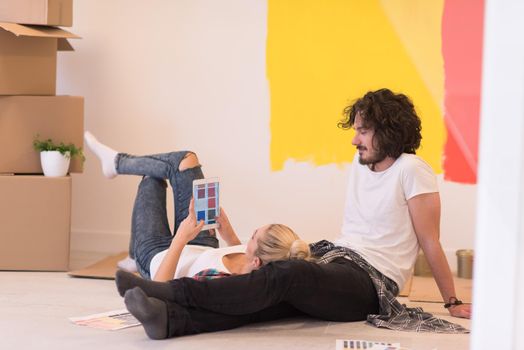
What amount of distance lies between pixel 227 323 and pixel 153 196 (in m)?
0.89

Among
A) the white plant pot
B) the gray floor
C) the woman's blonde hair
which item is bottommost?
the gray floor

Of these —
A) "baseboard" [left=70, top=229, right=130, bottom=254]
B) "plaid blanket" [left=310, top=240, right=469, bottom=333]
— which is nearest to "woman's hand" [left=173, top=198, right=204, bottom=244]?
"plaid blanket" [left=310, top=240, right=469, bottom=333]

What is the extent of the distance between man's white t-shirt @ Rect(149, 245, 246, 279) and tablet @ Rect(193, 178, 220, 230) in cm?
10

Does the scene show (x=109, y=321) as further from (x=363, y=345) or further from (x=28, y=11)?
(x=28, y=11)

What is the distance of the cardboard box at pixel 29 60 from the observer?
12.8 feet

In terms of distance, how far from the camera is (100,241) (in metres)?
4.71

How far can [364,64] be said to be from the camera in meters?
4.38

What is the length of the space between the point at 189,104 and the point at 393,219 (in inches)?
72.7

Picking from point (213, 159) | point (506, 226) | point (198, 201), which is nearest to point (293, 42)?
point (213, 159)

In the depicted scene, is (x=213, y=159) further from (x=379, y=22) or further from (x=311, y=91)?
(x=379, y=22)

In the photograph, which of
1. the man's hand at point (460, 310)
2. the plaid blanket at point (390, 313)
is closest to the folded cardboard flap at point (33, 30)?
the plaid blanket at point (390, 313)

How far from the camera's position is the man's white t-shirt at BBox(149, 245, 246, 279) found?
3033mm

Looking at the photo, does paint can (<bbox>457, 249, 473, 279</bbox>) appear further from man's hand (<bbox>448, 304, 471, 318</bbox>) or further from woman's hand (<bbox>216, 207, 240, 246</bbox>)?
woman's hand (<bbox>216, 207, 240, 246</bbox>)

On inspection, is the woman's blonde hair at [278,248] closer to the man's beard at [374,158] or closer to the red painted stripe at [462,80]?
the man's beard at [374,158]
